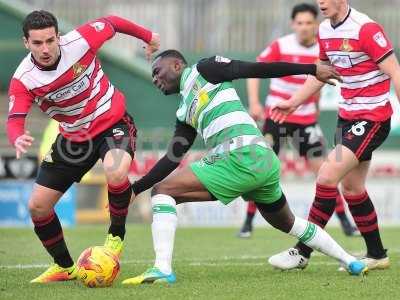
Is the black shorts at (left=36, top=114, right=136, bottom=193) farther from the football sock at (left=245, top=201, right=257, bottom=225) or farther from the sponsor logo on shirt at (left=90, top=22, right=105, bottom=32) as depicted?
the football sock at (left=245, top=201, right=257, bottom=225)

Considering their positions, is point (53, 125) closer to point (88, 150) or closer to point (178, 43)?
point (178, 43)

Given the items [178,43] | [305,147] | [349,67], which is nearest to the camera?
[349,67]

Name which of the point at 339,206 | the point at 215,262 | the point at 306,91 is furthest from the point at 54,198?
the point at 339,206

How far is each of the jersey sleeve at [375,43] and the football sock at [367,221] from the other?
1.24 m

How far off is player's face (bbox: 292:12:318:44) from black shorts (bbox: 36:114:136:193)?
4478 mm

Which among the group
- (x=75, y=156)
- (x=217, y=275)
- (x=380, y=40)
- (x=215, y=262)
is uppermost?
(x=380, y=40)

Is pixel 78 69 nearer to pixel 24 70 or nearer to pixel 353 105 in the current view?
pixel 24 70

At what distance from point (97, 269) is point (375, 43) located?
2.87m

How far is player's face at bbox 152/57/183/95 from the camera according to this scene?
23.0 ft

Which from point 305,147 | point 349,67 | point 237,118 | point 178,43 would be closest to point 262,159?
→ point 237,118

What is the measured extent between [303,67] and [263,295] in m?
1.69

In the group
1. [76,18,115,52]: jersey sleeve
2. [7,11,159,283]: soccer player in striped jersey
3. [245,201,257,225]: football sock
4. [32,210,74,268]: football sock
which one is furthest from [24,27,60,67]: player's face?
[245,201,257,225]: football sock

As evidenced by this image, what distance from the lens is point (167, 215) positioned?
6844 millimetres

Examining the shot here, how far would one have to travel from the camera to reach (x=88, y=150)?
299 inches
